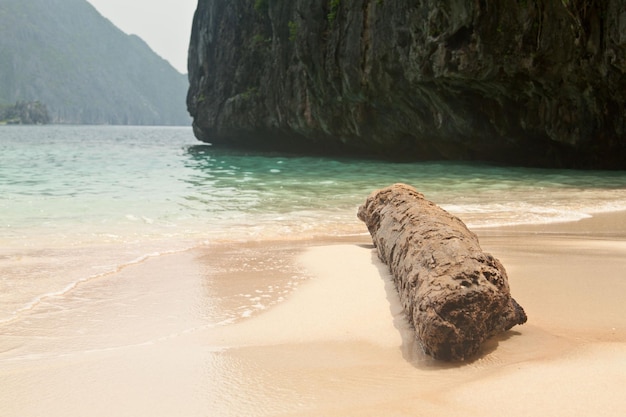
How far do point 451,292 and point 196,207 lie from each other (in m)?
7.45

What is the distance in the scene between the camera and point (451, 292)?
3305 mm

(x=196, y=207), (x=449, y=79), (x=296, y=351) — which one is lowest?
(x=196, y=207)

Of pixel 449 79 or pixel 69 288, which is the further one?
pixel 449 79

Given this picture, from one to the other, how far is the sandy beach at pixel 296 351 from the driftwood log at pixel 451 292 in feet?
0.34

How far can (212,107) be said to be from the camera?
39.1m

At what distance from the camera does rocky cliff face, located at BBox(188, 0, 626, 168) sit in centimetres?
1653

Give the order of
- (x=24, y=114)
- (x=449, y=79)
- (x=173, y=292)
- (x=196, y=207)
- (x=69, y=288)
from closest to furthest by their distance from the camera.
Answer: (x=173, y=292)
(x=69, y=288)
(x=196, y=207)
(x=449, y=79)
(x=24, y=114)

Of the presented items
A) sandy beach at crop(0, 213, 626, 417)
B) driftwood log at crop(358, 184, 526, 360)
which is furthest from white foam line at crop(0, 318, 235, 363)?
driftwood log at crop(358, 184, 526, 360)

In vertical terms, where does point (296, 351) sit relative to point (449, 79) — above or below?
below

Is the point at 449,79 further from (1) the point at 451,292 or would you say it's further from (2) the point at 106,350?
(2) the point at 106,350

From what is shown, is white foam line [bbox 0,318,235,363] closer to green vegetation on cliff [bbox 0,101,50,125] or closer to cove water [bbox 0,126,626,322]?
cove water [bbox 0,126,626,322]

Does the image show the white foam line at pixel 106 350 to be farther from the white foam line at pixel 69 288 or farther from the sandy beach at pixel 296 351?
the white foam line at pixel 69 288

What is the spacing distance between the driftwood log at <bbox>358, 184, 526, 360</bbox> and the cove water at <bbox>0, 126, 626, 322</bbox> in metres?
2.58

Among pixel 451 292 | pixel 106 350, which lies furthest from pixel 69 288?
pixel 451 292
